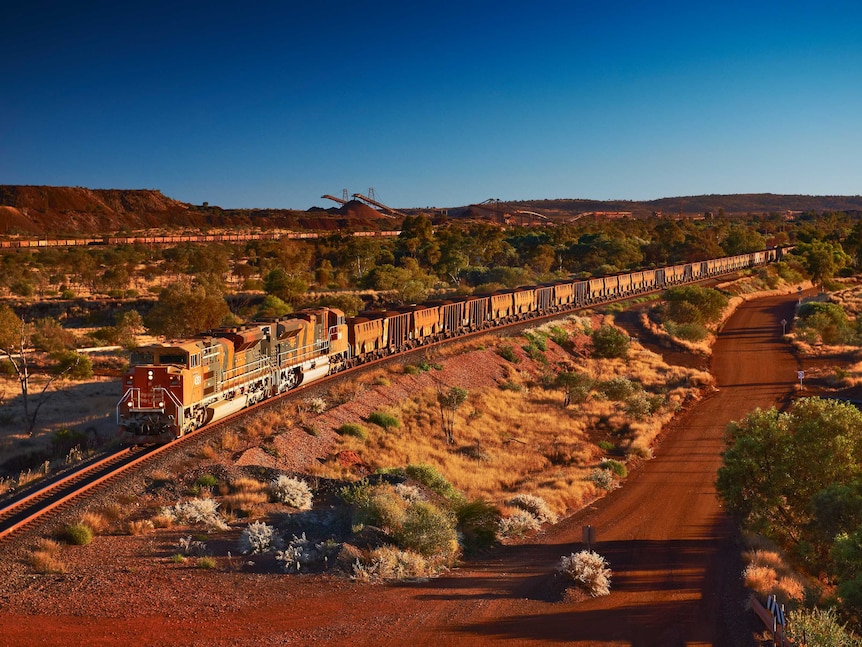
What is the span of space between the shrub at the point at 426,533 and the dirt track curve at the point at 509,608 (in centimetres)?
75

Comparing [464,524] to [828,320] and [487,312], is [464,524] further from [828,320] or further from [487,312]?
[828,320]

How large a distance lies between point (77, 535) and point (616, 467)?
2097 cm

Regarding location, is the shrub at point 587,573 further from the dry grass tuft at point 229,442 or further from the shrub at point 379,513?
the dry grass tuft at point 229,442

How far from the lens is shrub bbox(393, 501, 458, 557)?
55.6 feet

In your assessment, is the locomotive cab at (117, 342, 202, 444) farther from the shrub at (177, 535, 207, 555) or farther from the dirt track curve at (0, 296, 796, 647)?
the dirt track curve at (0, 296, 796, 647)

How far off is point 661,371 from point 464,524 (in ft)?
114

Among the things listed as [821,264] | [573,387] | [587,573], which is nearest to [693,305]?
[573,387]

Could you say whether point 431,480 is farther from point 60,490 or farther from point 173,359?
point 60,490

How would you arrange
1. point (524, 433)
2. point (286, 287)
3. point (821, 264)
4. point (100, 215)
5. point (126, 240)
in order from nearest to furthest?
point (524, 433) < point (286, 287) < point (821, 264) < point (126, 240) < point (100, 215)

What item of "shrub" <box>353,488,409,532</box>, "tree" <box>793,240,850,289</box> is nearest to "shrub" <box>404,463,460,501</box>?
"shrub" <box>353,488,409,532</box>

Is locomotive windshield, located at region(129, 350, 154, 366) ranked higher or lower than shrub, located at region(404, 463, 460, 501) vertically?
higher

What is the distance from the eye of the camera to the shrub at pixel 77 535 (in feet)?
53.6

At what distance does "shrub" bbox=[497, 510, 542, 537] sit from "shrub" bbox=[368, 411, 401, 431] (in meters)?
9.54

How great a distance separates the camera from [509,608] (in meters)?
14.9
